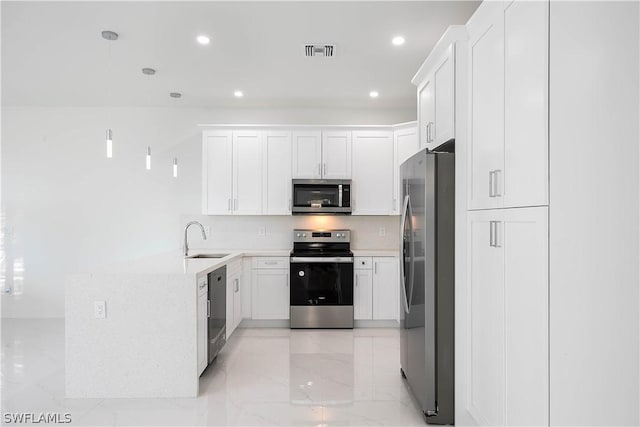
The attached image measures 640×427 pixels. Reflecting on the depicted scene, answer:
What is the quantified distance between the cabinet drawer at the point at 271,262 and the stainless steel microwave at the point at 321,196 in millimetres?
593

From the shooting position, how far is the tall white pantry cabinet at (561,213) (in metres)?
1.25

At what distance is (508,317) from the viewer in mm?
1769

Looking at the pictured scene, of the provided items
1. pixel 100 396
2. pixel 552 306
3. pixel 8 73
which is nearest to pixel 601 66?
pixel 552 306

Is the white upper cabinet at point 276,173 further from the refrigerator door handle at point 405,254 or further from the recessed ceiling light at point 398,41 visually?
the refrigerator door handle at point 405,254

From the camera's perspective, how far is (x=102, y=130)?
517 cm

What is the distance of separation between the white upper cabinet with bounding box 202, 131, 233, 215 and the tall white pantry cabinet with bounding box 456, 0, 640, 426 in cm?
342

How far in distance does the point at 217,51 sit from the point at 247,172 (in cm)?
167

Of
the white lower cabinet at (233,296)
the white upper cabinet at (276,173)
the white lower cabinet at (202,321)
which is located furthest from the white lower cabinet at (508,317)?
the white upper cabinet at (276,173)

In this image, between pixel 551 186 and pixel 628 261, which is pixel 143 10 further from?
pixel 628 261

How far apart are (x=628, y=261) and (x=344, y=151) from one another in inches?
149

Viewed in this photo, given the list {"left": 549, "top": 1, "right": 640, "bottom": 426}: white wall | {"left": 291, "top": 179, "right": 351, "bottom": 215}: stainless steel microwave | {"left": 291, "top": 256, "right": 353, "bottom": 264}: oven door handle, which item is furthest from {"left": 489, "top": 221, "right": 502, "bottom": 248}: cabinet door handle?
{"left": 291, "top": 179, "right": 351, "bottom": 215}: stainless steel microwave

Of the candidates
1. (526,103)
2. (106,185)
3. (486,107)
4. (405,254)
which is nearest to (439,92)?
(486,107)

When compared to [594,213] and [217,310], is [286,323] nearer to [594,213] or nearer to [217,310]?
[217,310]

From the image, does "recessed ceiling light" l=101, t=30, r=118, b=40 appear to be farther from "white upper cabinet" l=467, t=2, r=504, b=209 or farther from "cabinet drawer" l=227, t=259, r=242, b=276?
"white upper cabinet" l=467, t=2, r=504, b=209
